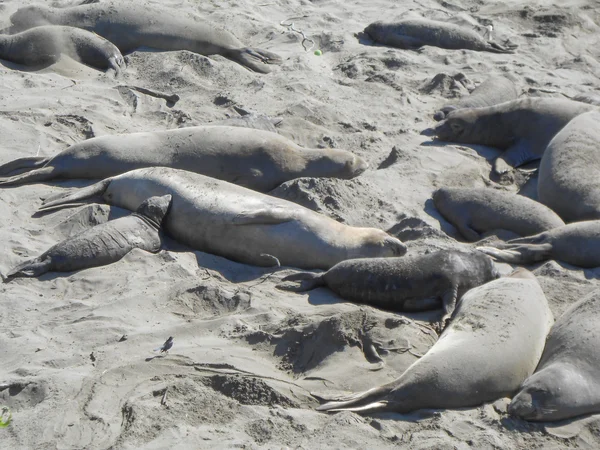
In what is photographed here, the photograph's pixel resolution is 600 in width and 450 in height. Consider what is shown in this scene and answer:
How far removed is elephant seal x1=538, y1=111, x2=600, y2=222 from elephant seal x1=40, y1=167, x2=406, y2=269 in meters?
1.61

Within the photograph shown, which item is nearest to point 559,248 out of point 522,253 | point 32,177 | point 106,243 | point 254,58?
point 522,253

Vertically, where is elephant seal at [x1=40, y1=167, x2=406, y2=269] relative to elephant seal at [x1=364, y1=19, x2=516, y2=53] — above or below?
above

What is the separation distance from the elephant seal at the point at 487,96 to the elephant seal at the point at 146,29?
1.69 metres

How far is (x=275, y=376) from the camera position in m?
4.29

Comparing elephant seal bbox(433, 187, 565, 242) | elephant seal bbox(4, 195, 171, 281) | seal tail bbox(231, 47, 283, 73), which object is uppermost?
elephant seal bbox(4, 195, 171, 281)

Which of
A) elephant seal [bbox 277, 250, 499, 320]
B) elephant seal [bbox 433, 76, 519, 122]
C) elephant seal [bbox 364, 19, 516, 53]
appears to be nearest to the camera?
elephant seal [bbox 277, 250, 499, 320]

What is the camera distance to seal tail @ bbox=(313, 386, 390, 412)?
4.06 metres

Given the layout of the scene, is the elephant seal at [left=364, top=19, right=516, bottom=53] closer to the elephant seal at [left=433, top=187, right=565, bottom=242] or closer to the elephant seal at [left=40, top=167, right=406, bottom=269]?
the elephant seal at [left=433, top=187, right=565, bottom=242]

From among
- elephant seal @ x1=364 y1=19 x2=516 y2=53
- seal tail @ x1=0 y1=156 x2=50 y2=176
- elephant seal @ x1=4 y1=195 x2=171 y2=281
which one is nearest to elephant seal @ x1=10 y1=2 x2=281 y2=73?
elephant seal @ x1=364 y1=19 x2=516 y2=53

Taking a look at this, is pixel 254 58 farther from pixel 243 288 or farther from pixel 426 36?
pixel 243 288

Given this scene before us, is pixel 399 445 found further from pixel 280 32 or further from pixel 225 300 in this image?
pixel 280 32

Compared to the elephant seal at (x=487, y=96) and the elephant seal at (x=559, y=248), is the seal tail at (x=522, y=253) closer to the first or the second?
the elephant seal at (x=559, y=248)

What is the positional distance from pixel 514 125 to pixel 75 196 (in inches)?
157

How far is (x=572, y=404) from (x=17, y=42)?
593 centimetres
